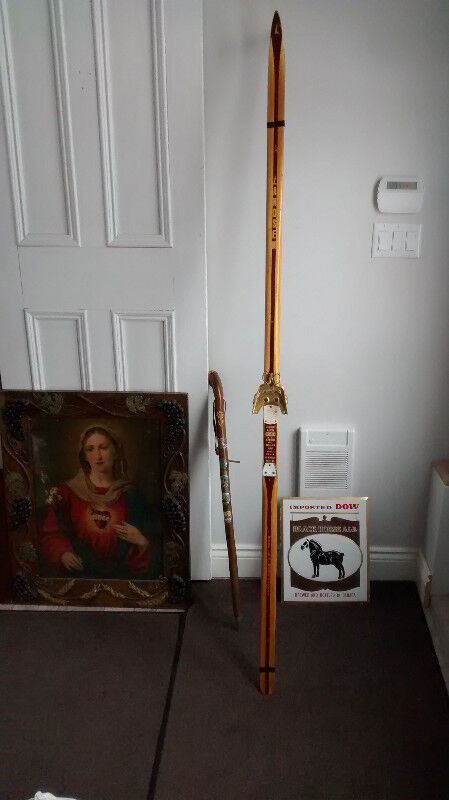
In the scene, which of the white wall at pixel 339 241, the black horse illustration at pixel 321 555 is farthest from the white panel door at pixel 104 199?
the black horse illustration at pixel 321 555

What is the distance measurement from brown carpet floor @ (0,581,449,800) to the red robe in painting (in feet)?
0.63

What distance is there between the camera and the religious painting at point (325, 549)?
2.21 meters

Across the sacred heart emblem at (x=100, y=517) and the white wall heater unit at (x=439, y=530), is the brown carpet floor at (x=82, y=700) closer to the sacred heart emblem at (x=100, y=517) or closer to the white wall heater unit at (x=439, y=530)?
the sacred heart emblem at (x=100, y=517)

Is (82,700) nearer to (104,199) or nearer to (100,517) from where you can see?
(100,517)

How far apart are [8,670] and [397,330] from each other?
5.40ft

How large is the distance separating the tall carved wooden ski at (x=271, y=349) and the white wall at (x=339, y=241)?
0.91ft

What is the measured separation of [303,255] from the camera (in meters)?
2.02

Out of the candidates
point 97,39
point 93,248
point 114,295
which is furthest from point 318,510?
point 97,39

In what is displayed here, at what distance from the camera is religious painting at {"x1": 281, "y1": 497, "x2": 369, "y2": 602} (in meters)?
2.21

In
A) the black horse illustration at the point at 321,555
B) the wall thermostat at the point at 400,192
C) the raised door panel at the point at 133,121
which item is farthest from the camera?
the black horse illustration at the point at 321,555

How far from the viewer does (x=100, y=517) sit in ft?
7.18

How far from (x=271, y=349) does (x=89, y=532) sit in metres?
0.99

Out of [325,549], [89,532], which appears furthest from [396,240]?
[89,532]

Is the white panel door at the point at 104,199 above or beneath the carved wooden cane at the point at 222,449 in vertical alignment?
above
